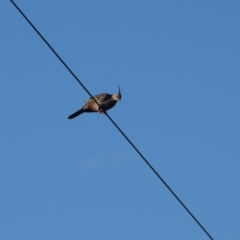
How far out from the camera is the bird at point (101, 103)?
15.7m

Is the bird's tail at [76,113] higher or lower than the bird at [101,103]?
higher

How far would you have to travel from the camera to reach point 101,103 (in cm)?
1576

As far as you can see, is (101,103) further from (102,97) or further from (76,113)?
(76,113)

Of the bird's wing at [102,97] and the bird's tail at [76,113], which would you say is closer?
the bird's wing at [102,97]

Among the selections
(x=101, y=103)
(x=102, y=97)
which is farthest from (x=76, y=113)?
(x=101, y=103)

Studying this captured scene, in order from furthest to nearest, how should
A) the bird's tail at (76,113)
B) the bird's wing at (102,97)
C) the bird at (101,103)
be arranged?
the bird's tail at (76,113)
the bird's wing at (102,97)
the bird at (101,103)

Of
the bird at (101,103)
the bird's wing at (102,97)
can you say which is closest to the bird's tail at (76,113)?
the bird at (101,103)

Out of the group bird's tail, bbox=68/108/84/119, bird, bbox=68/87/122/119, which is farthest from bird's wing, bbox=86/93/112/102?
bird's tail, bbox=68/108/84/119

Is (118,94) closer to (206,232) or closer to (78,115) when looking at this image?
(78,115)

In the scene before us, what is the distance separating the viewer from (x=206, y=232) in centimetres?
881

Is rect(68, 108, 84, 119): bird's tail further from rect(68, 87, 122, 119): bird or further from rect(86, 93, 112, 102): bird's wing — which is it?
rect(86, 93, 112, 102): bird's wing

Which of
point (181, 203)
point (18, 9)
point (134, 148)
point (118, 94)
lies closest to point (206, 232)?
point (181, 203)

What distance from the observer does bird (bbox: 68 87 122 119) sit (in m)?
15.7

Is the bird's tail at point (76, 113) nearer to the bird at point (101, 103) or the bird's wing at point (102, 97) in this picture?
the bird at point (101, 103)
